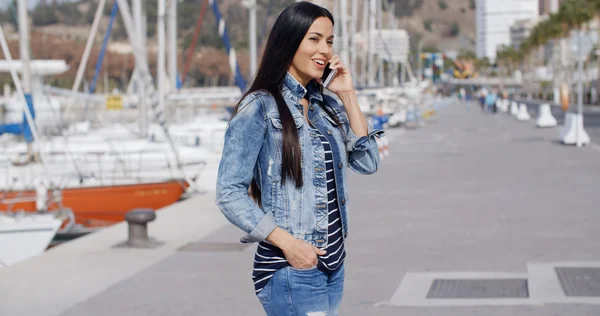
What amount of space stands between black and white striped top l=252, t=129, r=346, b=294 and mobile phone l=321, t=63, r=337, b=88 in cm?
34

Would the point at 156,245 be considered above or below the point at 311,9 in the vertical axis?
below

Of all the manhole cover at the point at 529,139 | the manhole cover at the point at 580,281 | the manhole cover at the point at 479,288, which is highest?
the manhole cover at the point at 580,281

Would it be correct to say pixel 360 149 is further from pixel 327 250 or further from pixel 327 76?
pixel 327 250

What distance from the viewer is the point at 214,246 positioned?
11172 mm

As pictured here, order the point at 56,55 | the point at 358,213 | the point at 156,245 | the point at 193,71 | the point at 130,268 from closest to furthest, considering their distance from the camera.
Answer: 1. the point at 130,268
2. the point at 156,245
3. the point at 358,213
4. the point at 56,55
5. the point at 193,71

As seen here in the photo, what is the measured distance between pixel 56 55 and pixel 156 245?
7202 cm

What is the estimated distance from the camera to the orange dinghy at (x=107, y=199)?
687 inches

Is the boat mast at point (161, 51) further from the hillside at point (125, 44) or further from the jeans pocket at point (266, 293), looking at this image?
the jeans pocket at point (266, 293)

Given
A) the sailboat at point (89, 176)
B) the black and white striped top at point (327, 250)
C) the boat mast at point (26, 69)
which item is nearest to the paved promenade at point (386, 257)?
the sailboat at point (89, 176)

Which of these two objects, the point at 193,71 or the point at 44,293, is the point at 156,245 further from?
the point at 193,71

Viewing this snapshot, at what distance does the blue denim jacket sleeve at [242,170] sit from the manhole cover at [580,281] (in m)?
4.79

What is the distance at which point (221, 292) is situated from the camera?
8.51m

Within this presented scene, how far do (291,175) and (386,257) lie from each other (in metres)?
6.42

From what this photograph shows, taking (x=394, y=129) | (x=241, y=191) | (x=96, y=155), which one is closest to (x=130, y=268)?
(x=241, y=191)
